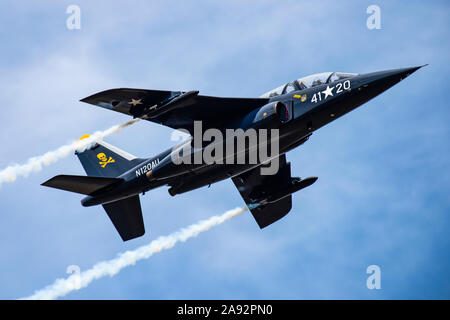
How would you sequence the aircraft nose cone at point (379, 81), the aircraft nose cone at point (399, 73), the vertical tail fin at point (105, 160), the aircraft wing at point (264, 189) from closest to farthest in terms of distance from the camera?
the aircraft nose cone at point (399, 73) < the aircraft nose cone at point (379, 81) < the vertical tail fin at point (105, 160) < the aircraft wing at point (264, 189)

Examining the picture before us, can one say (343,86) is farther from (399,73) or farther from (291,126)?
(291,126)

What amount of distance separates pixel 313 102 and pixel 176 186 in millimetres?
7228

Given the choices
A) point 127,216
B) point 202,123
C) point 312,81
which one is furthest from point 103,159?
point 312,81

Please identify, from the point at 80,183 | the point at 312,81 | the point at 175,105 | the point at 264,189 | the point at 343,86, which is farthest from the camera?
the point at 264,189

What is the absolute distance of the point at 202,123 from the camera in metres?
27.5

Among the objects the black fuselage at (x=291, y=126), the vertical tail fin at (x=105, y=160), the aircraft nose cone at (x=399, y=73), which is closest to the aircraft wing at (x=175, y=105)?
the black fuselage at (x=291, y=126)

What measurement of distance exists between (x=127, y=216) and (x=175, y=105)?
7517mm

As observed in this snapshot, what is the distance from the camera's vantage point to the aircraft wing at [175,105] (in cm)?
2517

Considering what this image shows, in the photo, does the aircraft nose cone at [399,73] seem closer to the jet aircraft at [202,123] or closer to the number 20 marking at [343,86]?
the jet aircraft at [202,123]

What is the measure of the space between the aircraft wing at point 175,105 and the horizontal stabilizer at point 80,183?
10.8ft

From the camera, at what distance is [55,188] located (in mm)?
26359

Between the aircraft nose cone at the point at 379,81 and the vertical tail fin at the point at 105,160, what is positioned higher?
the aircraft nose cone at the point at 379,81
